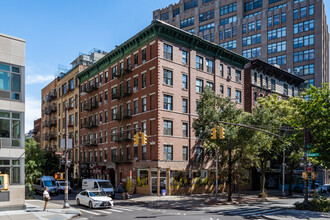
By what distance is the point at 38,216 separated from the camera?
2281cm

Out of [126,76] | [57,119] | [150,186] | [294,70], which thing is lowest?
→ [150,186]

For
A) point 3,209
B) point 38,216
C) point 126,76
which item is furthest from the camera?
point 126,76

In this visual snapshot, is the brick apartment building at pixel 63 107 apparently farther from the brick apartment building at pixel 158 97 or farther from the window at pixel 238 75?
the window at pixel 238 75

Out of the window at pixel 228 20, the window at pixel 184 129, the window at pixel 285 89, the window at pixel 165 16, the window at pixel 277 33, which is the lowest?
the window at pixel 184 129

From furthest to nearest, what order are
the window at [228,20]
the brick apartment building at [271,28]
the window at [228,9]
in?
the window at [228,20], the window at [228,9], the brick apartment building at [271,28]

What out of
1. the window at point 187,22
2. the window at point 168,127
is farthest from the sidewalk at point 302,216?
the window at point 187,22

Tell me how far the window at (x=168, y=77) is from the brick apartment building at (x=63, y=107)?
79.3 ft

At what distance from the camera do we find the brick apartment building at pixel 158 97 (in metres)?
40.0

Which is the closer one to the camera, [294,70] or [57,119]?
[57,119]

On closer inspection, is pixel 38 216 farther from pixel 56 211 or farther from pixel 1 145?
pixel 1 145

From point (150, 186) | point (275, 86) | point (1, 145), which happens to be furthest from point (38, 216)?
point (275, 86)

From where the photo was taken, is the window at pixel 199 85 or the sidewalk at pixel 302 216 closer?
the sidewalk at pixel 302 216

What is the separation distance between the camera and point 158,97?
3950 centimetres

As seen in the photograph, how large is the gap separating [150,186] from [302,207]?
18048 millimetres
